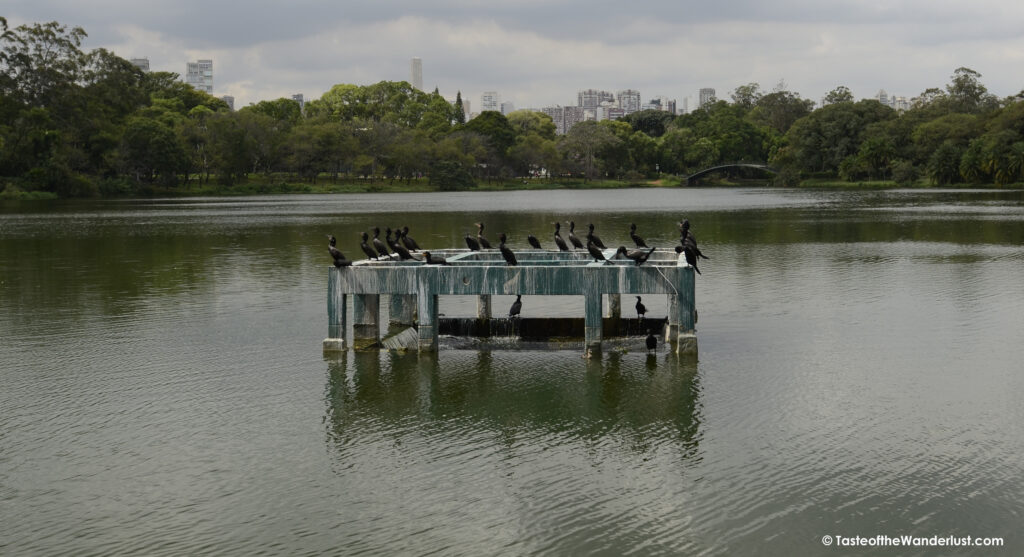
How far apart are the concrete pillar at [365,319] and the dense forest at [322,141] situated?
110m

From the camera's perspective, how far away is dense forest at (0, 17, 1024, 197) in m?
126

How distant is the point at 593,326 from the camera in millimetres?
21547

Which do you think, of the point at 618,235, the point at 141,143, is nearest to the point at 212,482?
the point at 618,235

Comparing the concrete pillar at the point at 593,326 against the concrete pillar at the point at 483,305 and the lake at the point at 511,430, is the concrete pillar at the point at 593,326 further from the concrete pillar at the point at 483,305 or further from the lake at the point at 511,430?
the concrete pillar at the point at 483,305

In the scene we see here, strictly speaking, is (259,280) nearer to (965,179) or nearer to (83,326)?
(83,326)

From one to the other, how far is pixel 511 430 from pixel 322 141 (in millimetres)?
134068

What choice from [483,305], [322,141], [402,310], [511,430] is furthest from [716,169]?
[511,430]

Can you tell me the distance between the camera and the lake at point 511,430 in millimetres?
12156

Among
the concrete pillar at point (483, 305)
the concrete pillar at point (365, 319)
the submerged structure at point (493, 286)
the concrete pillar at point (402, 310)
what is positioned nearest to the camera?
the submerged structure at point (493, 286)

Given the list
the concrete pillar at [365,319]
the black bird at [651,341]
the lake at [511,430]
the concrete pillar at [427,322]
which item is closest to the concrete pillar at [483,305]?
the lake at [511,430]

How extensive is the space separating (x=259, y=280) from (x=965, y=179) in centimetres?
12579

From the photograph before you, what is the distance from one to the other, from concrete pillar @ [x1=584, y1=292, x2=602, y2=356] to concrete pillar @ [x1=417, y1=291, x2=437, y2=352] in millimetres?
3545

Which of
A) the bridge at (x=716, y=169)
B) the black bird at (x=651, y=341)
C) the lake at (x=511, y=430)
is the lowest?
the lake at (x=511, y=430)

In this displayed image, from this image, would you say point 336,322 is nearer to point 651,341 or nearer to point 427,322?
point 427,322
